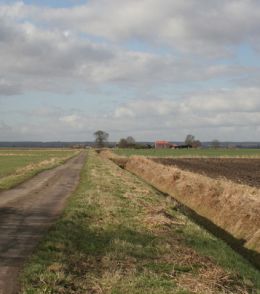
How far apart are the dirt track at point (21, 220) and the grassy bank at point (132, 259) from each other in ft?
1.04

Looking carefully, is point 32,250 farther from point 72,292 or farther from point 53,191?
point 53,191

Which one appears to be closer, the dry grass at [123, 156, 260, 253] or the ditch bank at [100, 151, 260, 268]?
the ditch bank at [100, 151, 260, 268]

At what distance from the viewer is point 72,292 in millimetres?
8359

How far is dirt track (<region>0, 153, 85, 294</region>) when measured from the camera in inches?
385

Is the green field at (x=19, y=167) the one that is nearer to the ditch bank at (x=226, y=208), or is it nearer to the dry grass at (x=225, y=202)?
the dry grass at (x=225, y=202)

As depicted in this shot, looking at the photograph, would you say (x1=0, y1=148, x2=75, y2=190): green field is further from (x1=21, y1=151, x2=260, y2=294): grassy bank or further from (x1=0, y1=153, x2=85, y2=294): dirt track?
(x1=21, y1=151, x2=260, y2=294): grassy bank

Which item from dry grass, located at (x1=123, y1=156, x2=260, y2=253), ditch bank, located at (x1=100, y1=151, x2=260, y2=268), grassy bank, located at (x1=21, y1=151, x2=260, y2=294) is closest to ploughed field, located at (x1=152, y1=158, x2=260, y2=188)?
dry grass, located at (x1=123, y1=156, x2=260, y2=253)

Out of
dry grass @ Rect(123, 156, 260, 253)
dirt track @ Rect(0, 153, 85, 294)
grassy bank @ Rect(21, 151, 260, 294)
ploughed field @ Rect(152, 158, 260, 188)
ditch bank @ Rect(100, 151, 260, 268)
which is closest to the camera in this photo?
grassy bank @ Rect(21, 151, 260, 294)

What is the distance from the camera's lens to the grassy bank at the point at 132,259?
29.0 feet

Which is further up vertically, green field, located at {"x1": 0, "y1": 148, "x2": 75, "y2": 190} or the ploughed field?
the ploughed field

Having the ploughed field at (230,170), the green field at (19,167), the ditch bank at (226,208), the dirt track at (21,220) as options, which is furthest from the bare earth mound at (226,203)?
the green field at (19,167)

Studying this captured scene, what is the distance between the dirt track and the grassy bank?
0.32m

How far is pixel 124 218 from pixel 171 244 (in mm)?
4035

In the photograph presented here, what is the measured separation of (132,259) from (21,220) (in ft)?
20.3
